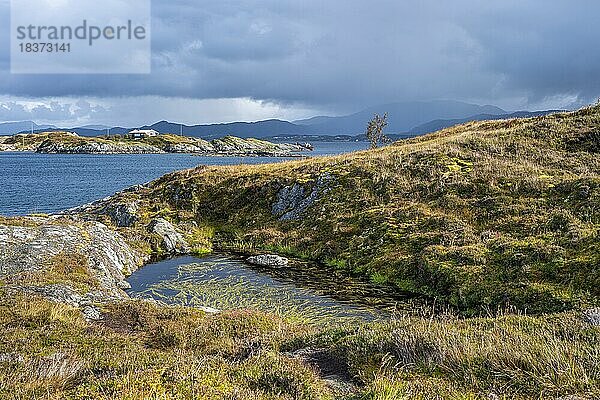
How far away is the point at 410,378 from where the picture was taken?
9.20 m

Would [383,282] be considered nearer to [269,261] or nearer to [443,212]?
[269,261]

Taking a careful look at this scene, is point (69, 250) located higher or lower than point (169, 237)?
higher

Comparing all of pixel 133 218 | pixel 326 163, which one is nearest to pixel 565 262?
pixel 326 163

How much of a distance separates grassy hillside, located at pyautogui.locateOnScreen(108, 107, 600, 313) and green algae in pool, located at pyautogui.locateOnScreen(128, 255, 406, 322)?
2.58m

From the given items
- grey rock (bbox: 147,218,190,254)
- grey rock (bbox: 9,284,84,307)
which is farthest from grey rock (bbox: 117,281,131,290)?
grey rock (bbox: 147,218,190,254)

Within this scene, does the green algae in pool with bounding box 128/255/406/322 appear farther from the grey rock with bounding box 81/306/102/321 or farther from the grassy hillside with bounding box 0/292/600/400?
the grassy hillside with bounding box 0/292/600/400

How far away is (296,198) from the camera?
41.5 meters

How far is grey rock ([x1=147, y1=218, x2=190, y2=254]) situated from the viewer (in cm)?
3434

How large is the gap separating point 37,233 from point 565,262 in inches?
1136

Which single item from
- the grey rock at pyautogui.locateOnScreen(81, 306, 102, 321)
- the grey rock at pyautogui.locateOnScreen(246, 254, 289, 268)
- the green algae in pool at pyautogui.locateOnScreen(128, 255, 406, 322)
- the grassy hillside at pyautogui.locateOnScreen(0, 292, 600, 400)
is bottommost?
the green algae in pool at pyautogui.locateOnScreen(128, 255, 406, 322)

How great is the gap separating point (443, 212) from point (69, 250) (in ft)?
79.6

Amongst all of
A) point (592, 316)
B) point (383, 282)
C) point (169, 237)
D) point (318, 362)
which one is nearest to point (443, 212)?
point (383, 282)

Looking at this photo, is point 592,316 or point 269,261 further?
point 269,261

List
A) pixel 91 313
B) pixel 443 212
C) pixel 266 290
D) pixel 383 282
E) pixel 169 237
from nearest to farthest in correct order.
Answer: pixel 91 313
pixel 266 290
pixel 383 282
pixel 443 212
pixel 169 237
